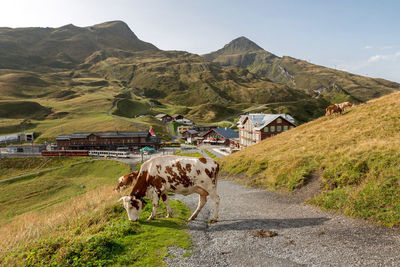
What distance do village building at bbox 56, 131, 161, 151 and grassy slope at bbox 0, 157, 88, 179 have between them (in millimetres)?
15063

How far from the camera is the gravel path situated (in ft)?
26.0

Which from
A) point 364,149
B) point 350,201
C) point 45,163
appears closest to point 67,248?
point 350,201

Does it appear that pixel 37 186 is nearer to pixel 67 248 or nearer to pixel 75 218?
pixel 75 218

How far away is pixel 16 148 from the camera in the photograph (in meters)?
94.5

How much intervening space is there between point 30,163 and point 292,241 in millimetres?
97413

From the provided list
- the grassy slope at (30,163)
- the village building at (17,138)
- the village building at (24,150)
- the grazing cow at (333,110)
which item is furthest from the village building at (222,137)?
the village building at (17,138)

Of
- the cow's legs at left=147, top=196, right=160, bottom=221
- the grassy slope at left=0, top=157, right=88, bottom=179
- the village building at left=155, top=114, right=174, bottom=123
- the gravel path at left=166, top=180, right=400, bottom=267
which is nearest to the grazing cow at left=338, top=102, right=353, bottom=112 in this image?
the gravel path at left=166, top=180, right=400, bottom=267

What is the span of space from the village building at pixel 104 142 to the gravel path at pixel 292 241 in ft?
290

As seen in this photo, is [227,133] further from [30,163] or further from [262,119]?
[30,163]

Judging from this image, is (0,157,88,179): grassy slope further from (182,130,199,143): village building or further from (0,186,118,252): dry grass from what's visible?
(0,186,118,252): dry grass

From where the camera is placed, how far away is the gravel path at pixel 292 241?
7926 mm

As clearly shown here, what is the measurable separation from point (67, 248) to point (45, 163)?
89099mm

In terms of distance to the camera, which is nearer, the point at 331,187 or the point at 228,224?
the point at 228,224

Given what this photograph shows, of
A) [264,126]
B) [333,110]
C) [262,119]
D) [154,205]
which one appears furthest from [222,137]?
[154,205]
